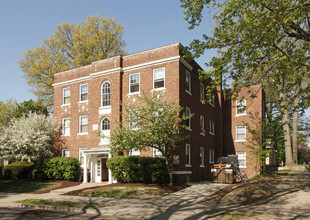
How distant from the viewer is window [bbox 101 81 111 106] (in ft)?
81.4

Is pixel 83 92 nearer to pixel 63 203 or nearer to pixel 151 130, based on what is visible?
pixel 151 130

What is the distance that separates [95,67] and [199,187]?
13521mm

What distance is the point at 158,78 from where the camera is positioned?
890 inches

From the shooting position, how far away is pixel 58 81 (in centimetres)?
2958

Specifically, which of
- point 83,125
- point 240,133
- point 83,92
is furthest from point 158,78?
point 240,133

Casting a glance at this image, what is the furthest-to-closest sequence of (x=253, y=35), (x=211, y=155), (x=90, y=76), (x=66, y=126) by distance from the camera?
(x=211, y=155), (x=66, y=126), (x=90, y=76), (x=253, y=35)

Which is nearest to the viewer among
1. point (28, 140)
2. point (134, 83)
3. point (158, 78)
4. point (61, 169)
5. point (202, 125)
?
point (158, 78)

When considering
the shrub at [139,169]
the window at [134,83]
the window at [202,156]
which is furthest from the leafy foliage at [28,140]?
the window at [202,156]

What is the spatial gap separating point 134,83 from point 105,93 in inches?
115

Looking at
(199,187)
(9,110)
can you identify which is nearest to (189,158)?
(199,187)

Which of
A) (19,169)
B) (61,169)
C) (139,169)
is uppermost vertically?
(139,169)

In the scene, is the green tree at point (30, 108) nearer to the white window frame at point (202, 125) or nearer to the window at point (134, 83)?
the window at point (134, 83)

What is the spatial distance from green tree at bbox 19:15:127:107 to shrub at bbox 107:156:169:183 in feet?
62.0

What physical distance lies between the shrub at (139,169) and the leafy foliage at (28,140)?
8.62 metres
